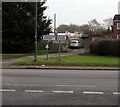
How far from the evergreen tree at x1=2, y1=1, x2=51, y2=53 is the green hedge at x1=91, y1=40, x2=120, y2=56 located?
972 centimetres

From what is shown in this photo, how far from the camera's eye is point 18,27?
28469 millimetres

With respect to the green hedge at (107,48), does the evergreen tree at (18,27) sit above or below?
above

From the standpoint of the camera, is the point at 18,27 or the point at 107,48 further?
the point at 18,27

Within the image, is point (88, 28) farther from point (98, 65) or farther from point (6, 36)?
point (98, 65)

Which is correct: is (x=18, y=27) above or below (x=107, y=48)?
above

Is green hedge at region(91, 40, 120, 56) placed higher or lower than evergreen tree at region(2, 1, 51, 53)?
lower

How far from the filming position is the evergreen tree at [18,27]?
28.5 meters

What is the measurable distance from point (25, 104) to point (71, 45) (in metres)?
34.6

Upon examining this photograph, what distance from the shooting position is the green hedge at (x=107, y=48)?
76.5 feet

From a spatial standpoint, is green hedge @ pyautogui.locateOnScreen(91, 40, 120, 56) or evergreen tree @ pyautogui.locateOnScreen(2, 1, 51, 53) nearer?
green hedge @ pyautogui.locateOnScreen(91, 40, 120, 56)

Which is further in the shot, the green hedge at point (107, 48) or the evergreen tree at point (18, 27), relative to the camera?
the evergreen tree at point (18, 27)

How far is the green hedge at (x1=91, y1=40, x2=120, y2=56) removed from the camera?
76.5 feet

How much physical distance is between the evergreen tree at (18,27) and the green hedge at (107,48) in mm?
9715

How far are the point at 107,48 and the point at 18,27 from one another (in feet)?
43.1
